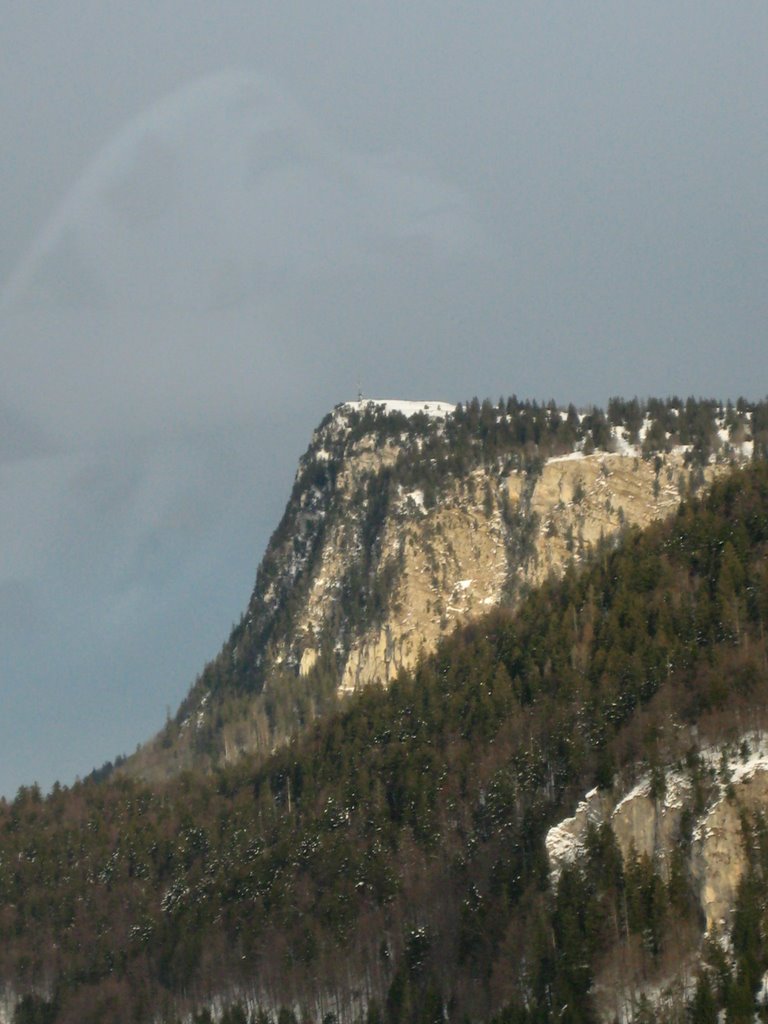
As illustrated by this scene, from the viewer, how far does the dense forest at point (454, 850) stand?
110m

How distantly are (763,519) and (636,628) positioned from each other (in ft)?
50.8

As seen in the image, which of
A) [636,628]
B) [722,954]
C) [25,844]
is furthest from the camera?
[25,844]

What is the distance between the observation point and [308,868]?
144375 millimetres

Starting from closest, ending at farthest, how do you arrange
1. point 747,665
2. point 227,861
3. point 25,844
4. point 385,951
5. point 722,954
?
point 722,954 < point 747,665 < point 385,951 < point 227,861 < point 25,844

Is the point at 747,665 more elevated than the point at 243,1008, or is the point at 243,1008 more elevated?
the point at 747,665

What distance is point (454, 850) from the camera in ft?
440

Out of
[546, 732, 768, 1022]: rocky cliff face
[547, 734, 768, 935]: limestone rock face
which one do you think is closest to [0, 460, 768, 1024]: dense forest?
[546, 732, 768, 1022]: rocky cliff face

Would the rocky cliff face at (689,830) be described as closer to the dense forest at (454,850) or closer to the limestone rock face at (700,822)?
the limestone rock face at (700,822)

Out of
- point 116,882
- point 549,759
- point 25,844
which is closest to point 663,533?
point 549,759

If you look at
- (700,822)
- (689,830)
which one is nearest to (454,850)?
(689,830)

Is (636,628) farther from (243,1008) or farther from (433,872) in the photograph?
(243,1008)

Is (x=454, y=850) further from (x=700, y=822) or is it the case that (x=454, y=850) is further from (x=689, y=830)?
(x=700, y=822)

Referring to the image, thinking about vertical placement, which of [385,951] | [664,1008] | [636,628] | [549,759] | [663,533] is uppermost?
[663,533]

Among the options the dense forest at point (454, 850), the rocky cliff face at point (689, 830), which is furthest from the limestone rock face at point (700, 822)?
the dense forest at point (454, 850)
